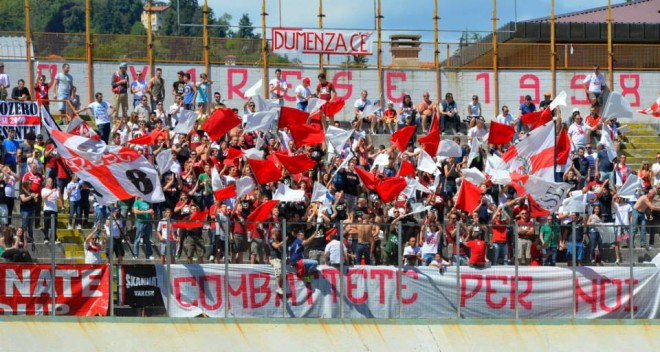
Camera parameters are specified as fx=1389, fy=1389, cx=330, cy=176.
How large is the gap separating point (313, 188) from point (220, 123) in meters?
3.51

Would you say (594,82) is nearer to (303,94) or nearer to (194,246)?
(303,94)

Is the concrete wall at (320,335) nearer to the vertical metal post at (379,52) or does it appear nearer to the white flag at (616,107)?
the white flag at (616,107)

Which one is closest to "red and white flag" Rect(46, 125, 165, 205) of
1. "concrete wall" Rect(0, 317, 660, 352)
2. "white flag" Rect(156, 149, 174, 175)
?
"concrete wall" Rect(0, 317, 660, 352)

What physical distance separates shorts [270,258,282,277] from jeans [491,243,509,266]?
4.10 m

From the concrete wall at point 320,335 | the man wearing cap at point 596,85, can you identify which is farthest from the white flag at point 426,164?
the man wearing cap at point 596,85

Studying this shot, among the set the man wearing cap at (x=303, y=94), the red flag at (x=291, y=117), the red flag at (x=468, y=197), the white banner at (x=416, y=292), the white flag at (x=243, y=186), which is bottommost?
the white banner at (x=416, y=292)

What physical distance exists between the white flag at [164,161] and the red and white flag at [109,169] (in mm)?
2924

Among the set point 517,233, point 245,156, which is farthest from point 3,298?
point 517,233

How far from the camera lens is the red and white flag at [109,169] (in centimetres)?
2705

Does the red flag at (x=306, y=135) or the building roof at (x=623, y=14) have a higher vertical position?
the building roof at (x=623, y=14)

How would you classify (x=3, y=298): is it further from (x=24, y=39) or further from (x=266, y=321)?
(x=24, y=39)

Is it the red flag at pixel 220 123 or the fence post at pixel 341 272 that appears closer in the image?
the fence post at pixel 341 272

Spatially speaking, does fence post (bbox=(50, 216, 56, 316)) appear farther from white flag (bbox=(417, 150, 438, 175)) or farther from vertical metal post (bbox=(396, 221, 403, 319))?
white flag (bbox=(417, 150, 438, 175))

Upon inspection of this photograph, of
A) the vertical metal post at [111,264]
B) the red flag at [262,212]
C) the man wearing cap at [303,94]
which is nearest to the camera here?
the vertical metal post at [111,264]
